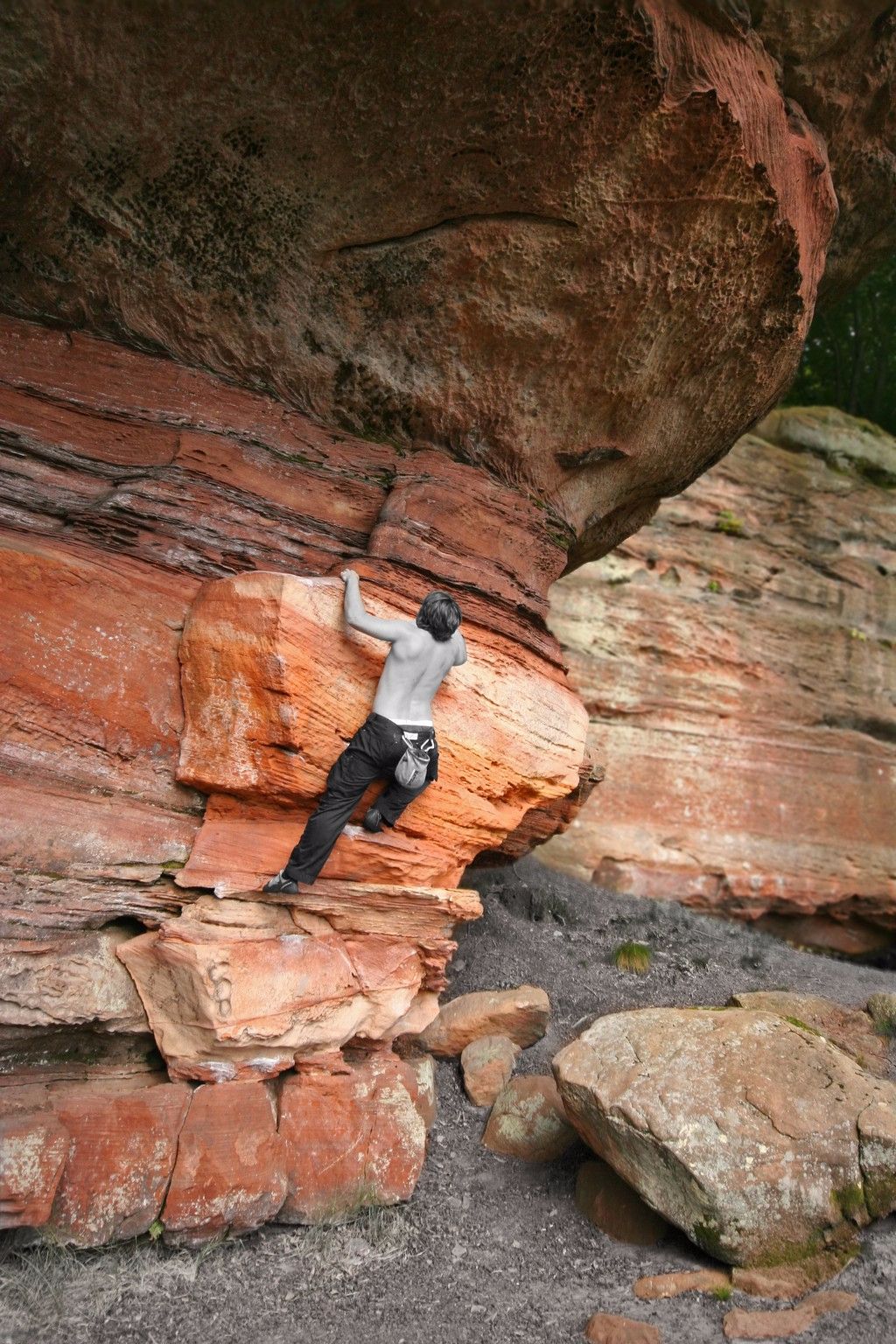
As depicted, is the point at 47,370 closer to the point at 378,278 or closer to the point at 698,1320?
the point at 378,278

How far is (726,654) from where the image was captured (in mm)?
11664

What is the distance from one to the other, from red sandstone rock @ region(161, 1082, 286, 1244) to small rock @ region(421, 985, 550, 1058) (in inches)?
65.9

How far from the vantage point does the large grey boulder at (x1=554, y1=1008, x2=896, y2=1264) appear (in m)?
4.27

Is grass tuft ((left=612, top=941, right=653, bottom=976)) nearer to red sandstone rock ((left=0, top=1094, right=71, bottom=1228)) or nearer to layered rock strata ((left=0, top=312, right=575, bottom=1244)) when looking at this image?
layered rock strata ((left=0, top=312, right=575, bottom=1244))

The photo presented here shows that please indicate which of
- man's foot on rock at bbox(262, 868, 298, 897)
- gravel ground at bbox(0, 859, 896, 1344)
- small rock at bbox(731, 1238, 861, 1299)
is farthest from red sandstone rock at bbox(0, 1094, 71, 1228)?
small rock at bbox(731, 1238, 861, 1299)

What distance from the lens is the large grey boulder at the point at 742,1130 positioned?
4273mm

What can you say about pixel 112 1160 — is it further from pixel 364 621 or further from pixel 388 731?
pixel 364 621

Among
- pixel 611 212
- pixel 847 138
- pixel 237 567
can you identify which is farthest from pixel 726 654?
pixel 237 567

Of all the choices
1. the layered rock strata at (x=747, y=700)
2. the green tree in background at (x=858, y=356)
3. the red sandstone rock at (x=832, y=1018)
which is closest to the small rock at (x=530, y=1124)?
the red sandstone rock at (x=832, y=1018)

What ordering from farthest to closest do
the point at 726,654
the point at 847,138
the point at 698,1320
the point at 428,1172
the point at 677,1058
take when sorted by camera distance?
1. the point at 726,654
2. the point at 847,138
3. the point at 428,1172
4. the point at 677,1058
5. the point at 698,1320

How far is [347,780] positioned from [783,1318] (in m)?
3.28

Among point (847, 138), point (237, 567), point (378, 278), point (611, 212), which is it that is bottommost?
point (237, 567)

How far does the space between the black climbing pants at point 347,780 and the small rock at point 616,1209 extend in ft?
7.65

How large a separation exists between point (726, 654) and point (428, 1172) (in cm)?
815
